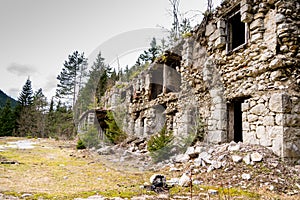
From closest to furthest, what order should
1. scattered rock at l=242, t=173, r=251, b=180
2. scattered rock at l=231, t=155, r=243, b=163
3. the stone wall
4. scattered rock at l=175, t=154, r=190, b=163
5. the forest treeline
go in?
scattered rock at l=242, t=173, r=251, b=180
scattered rock at l=231, t=155, r=243, b=163
the stone wall
scattered rock at l=175, t=154, r=190, b=163
the forest treeline

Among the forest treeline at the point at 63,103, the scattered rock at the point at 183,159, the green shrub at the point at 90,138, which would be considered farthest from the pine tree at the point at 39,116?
the scattered rock at the point at 183,159

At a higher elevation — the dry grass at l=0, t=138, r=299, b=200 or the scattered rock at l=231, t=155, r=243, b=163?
the scattered rock at l=231, t=155, r=243, b=163

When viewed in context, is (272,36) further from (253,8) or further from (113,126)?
(113,126)

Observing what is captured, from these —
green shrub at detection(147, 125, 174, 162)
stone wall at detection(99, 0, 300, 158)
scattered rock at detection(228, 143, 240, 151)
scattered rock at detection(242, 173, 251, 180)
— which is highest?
stone wall at detection(99, 0, 300, 158)

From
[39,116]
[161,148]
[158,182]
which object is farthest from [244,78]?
[39,116]

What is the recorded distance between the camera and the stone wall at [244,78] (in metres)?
A: 5.12

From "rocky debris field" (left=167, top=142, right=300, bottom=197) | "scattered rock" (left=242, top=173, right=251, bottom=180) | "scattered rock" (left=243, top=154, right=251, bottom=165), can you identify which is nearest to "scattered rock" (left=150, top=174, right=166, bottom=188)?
"rocky debris field" (left=167, top=142, right=300, bottom=197)

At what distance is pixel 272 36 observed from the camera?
214 inches

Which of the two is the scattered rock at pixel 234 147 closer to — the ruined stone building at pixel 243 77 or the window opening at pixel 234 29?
the ruined stone building at pixel 243 77

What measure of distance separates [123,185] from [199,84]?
4.49m

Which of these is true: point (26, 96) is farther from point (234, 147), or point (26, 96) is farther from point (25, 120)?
point (234, 147)

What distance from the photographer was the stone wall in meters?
5.12

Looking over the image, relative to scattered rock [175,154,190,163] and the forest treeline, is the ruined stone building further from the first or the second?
the forest treeline

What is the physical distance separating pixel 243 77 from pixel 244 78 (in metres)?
0.04
